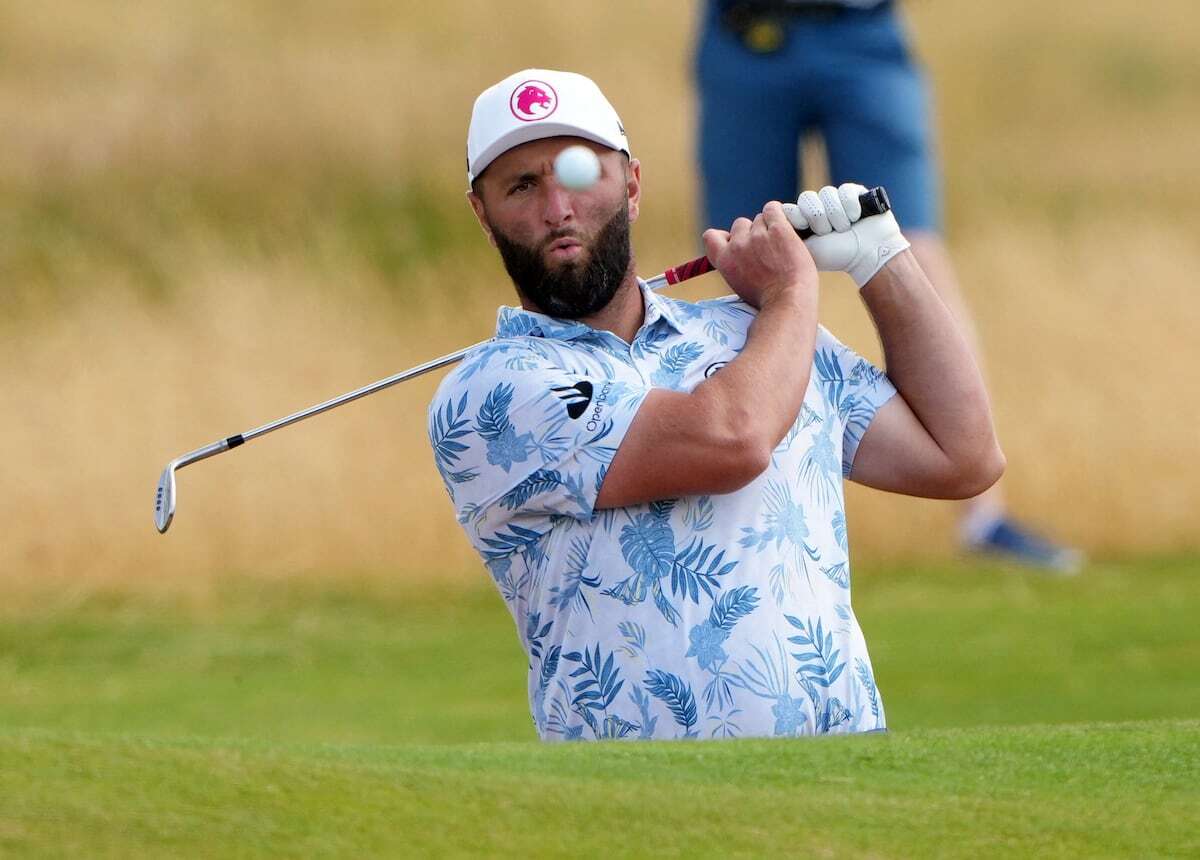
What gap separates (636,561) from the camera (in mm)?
3061

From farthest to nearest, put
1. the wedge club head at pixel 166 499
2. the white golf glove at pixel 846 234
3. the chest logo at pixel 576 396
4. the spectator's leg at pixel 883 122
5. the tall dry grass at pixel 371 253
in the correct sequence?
the tall dry grass at pixel 371 253, the spectator's leg at pixel 883 122, the wedge club head at pixel 166 499, the white golf glove at pixel 846 234, the chest logo at pixel 576 396

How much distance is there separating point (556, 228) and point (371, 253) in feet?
31.5

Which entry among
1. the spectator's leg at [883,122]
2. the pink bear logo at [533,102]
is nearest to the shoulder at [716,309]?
the pink bear logo at [533,102]

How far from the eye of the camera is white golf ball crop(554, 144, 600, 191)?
3.31 meters

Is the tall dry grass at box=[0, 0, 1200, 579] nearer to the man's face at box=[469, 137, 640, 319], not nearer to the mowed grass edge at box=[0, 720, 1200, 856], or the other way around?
the man's face at box=[469, 137, 640, 319]

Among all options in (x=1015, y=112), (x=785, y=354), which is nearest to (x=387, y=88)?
(x=1015, y=112)

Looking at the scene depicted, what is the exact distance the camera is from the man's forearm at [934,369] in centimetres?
343

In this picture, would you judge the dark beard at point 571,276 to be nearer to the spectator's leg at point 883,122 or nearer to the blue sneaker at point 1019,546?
the spectator's leg at point 883,122

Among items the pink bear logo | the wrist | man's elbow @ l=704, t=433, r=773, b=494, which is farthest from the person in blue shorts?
man's elbow @ l=704, t=433, r=773, b=494

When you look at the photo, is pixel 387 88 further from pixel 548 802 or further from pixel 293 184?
pixel 548 802

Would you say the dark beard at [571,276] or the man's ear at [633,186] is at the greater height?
the man's ear at [633,186]

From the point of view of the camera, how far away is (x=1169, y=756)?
285 cm

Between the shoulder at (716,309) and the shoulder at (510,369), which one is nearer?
the shoulder at (510,369)

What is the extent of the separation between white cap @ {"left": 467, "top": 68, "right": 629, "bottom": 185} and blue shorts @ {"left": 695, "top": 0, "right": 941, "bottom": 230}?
3189 millimetres
